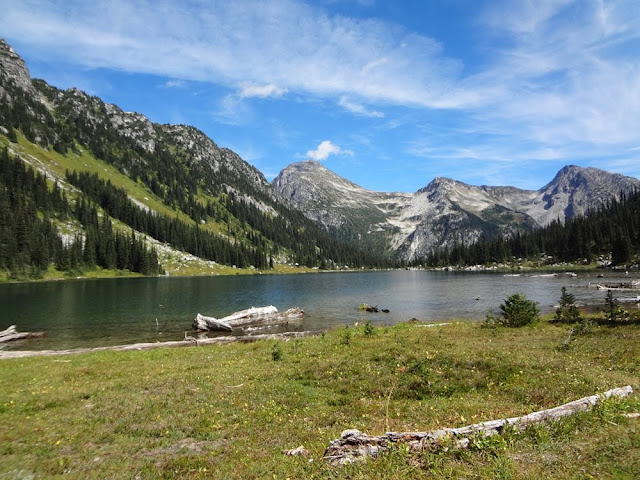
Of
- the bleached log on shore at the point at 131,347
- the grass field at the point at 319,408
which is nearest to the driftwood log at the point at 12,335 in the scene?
the bleached log on shore at the point at 131,347

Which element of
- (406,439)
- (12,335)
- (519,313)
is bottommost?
(12,335)

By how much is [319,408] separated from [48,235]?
545 ft

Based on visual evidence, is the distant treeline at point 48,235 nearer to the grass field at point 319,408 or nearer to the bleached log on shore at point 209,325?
the bleached log on shore at point 209,325

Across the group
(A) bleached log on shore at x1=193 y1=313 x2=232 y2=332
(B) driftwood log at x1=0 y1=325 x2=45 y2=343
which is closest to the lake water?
(B) driftwood log at x1=0 y1=325 x2=45 y2=343

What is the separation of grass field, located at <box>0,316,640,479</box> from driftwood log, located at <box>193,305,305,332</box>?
22.6 m

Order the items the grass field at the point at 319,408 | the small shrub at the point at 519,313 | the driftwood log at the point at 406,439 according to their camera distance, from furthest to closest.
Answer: the small shrub at the point at 519,313 → the driftwood log at the point at 406,439 → the grass field at the point at 319,408

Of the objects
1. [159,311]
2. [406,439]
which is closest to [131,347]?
[159,311]

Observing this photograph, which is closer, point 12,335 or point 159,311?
point 12,335

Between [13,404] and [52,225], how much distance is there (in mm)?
162713

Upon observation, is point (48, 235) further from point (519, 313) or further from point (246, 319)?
point (519, 313)

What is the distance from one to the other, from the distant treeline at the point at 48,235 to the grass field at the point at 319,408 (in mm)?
130533

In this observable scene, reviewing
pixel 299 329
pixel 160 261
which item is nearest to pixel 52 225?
pixel 160 261

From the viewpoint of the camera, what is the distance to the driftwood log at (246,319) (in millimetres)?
51062

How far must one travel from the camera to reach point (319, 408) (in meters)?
16.2
